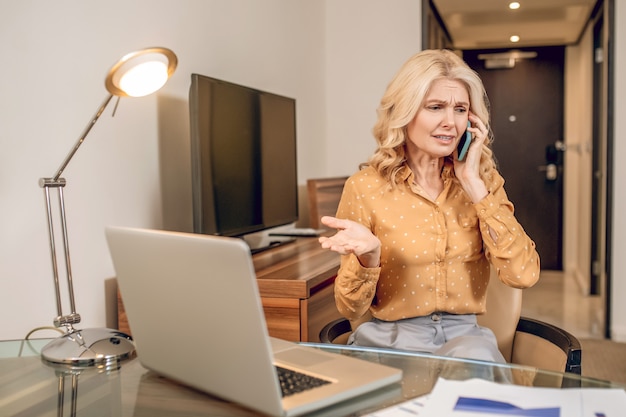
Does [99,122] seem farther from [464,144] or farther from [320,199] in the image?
[320,199]

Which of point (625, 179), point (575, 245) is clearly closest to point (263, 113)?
point (625, 179)

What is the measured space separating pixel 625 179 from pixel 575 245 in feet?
8.98

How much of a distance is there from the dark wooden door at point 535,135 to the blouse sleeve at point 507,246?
533cm

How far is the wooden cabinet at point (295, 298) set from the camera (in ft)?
7.43

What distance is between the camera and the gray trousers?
5.72 feet

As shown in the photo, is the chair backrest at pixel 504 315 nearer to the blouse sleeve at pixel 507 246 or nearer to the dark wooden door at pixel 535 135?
the blouse sleeve at pixel 507 246

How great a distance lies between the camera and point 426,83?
1.80 metres

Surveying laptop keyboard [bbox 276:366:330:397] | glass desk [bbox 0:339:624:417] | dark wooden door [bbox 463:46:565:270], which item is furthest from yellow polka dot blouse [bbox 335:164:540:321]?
dark wooden door [bbox 463:46:565:270]

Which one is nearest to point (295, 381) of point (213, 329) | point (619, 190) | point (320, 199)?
point (213, 329)

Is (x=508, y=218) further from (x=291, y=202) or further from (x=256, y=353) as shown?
(x=291, y=202)

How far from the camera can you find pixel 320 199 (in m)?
3.80

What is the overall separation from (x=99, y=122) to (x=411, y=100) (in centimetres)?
92

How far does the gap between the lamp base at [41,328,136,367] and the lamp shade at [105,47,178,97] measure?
19.7 inches

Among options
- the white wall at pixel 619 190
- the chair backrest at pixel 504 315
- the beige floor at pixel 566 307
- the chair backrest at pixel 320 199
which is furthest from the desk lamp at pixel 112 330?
the beige floor at pixel 566 307
